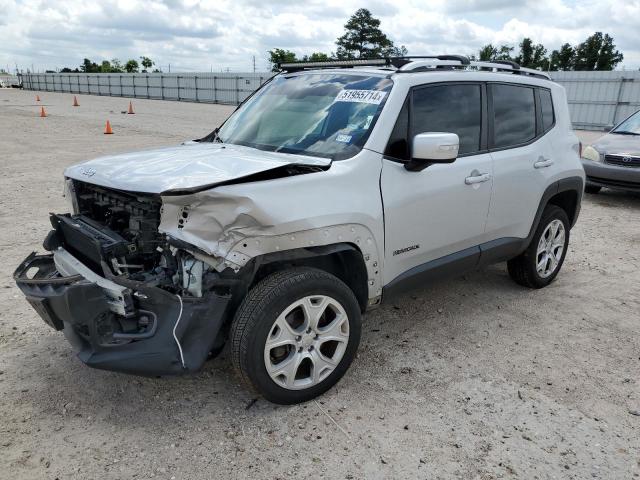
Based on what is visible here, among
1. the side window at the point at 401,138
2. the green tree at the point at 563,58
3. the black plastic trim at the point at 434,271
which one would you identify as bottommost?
the black plastic trim at the point at 434,271

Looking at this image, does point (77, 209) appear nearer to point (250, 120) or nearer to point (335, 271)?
point (250, 120)

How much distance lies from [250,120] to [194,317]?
1968mm

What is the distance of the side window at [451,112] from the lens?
369 centimetres

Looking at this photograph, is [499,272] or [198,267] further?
[499,272]

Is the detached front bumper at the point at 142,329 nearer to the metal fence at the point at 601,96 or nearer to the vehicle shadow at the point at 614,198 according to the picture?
the vehicle shadow at the point at 614,198

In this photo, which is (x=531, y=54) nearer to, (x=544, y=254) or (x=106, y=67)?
(x=544, y=254)

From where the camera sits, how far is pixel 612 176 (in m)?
8.98

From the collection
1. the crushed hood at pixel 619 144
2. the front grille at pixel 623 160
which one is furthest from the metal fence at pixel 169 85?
the front grille at pixel 623 160

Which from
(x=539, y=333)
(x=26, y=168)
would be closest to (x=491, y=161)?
(x=539, y=333)

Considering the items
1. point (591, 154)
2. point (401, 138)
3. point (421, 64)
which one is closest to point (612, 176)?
point (591, 154)

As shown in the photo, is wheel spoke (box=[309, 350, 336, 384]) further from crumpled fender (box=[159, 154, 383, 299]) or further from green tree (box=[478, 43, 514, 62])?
green tree (box=[478, 43, 514, 62])

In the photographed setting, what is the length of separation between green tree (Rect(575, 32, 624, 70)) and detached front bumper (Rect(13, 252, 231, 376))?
54400mm

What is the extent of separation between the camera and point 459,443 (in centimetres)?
293

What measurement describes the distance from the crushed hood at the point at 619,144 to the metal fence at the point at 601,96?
14.4 meters
